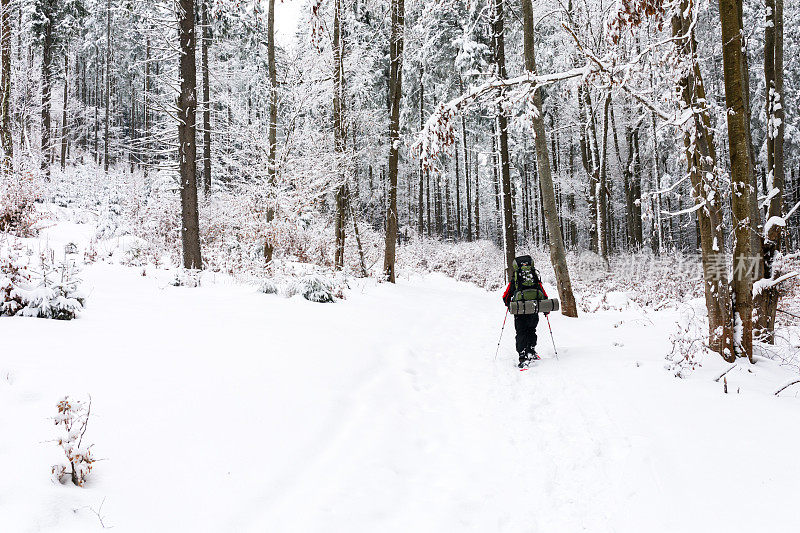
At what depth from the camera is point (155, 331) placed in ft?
15.9

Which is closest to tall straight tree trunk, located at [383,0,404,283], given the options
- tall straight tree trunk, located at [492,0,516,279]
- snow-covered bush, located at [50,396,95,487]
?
tall straight tree trunk, located at [492,0,516,279]

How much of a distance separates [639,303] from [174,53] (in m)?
13.7

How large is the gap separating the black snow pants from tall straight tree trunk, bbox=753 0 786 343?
9.05 ft

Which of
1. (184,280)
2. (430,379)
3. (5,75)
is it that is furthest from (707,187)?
(5,75)

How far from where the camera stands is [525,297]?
267 inches

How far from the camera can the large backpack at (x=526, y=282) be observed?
6805 millimetres

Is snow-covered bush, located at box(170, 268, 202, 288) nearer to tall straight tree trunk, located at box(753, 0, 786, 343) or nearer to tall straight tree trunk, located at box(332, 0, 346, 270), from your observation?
tall straight tree trunk, located at box(332, 0, 346, 270)

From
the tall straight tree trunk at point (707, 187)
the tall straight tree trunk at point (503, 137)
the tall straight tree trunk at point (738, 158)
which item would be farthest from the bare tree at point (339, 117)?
the tall straight tree trunk at point (738, 158)

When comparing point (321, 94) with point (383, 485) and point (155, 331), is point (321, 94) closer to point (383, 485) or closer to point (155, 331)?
point (155, 331)

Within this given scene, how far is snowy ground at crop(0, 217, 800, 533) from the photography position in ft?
8.67

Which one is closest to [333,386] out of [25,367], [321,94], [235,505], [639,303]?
[235,505]

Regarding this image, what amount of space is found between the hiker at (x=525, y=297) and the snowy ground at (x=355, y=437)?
1.94 ft

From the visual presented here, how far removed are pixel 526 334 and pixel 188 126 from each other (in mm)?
9271

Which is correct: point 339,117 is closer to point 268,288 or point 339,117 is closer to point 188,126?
point 188,126
